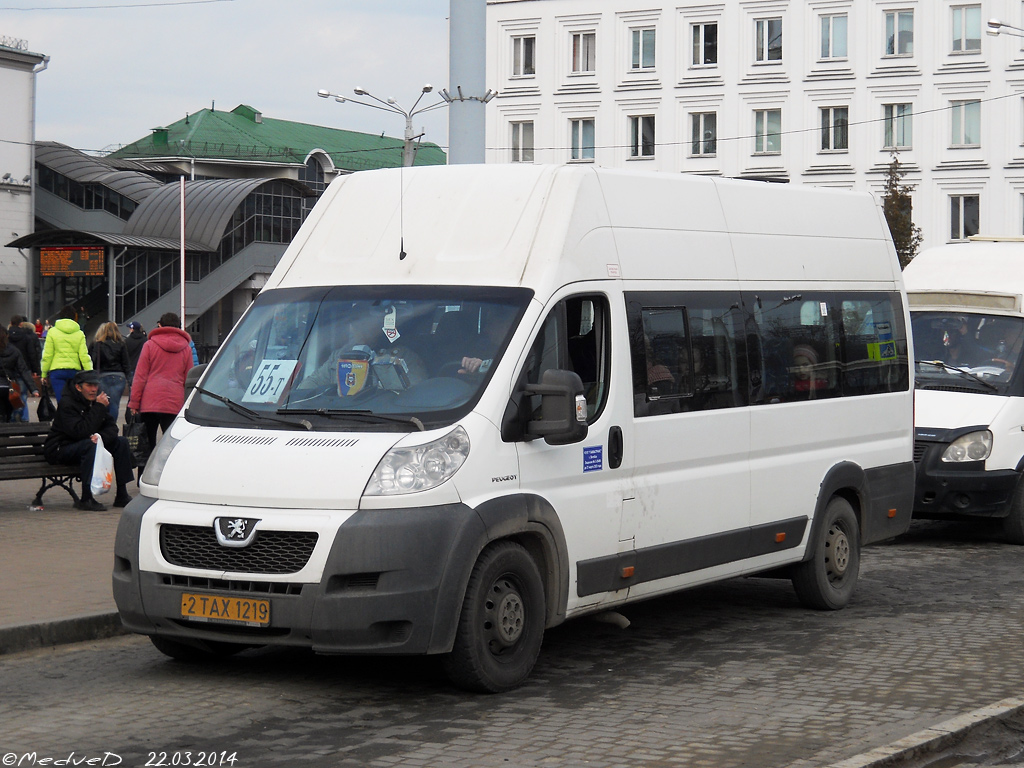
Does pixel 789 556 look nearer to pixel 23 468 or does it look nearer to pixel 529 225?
pixel 529 225

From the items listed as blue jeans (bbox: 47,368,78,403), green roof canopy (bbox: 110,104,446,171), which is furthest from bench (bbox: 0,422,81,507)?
green roof canopy (bbox: 110,104,446,171)

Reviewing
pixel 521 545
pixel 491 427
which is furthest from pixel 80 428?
pixel 491 427

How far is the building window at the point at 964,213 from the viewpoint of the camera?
6159 cm

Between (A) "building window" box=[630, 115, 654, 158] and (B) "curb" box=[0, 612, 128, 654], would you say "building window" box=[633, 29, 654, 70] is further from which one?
(B) "curb" box=[0, 612, 128, 654]

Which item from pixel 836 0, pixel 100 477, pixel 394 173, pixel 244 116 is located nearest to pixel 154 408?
pixel 100 477

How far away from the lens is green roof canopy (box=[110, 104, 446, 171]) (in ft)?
312

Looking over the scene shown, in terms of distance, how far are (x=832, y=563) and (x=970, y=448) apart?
394 centimetres

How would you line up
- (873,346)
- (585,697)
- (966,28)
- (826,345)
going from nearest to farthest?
(585,697), (826,345), (873,346), (966,28)

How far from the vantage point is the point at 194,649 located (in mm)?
7875

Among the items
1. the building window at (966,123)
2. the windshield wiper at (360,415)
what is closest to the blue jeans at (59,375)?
the windshield wiper at (360,415)

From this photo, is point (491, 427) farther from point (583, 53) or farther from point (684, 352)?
point (583, 53)

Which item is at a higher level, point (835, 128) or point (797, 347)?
point (835, 128)

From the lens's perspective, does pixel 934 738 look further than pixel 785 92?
No

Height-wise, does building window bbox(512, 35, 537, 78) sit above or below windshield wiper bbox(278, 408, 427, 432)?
above
